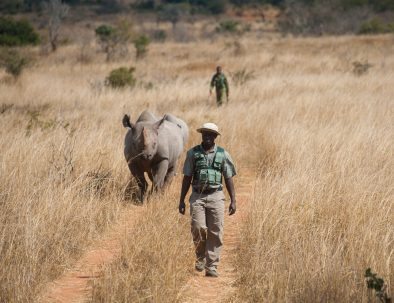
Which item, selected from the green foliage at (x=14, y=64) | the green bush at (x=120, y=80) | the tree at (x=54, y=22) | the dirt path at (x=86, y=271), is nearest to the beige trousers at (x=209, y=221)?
the dirt path at (x=86, y=271)

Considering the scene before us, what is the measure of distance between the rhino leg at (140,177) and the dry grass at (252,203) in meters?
0.29

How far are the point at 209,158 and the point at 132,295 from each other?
57.5 inches

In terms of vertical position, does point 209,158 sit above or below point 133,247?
above

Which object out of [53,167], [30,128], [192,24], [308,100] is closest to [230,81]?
[308,100]

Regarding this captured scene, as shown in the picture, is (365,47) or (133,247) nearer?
(133,247)

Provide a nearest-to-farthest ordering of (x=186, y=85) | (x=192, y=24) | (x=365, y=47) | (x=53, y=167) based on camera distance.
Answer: (x=53, y=167) → (x=186, y=85) → (x=365, y=47) → (x=192, y=24)

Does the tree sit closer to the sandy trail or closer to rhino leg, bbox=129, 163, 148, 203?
rhino leg, bbox=129, 163, 148, 203

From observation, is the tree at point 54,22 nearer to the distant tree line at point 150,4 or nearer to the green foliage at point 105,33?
the green foliage at point 105,33

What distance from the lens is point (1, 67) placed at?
21.8 m

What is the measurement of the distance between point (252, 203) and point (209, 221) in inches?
50.0

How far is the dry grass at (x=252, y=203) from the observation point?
4215mm

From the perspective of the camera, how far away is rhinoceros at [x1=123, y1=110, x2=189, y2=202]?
6.79 metres

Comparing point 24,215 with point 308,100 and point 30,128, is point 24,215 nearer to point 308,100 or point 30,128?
point 30,128

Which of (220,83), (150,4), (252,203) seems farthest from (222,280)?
(150,4)
